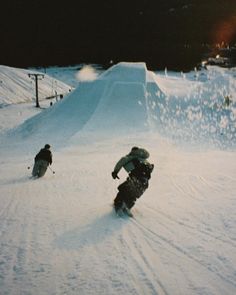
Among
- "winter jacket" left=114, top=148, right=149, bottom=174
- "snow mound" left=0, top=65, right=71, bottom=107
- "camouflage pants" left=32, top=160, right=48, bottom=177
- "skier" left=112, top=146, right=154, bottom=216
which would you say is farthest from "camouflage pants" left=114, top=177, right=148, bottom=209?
"snow mound" left=0, top=65, right=71, bottom=107


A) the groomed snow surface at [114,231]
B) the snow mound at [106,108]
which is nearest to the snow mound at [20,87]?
the snow mound at [106,108]

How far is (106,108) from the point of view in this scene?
120 feet

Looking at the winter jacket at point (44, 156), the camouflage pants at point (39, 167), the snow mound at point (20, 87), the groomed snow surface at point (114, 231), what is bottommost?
the groomed snow surface at point (114, 231)

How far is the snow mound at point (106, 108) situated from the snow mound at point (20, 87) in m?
21.5

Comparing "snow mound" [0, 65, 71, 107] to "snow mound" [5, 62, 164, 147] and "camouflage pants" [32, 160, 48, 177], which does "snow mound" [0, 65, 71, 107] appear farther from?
"camouflage pants" [32, 160, 48, 177]

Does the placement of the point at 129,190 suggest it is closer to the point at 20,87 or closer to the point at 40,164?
the point at 40,164

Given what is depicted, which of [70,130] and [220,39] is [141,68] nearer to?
[70,130]

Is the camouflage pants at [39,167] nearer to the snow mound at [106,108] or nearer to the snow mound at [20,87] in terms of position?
the snow mound at [106,108]

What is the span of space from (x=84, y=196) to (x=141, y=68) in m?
31.5

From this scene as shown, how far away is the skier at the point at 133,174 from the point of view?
28.6 feet

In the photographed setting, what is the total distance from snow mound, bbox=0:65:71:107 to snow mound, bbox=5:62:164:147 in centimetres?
2148

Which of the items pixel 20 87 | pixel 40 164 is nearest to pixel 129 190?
pixel 40 164

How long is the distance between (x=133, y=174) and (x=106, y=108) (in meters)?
28.3

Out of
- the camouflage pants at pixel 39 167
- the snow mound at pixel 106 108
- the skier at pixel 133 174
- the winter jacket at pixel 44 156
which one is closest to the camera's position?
Result: the skier at pixel 133 174
